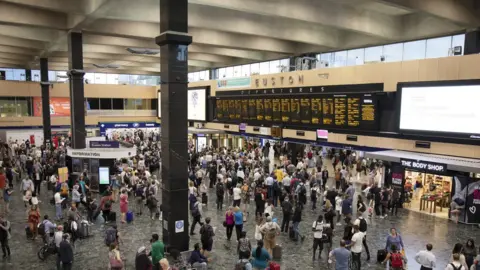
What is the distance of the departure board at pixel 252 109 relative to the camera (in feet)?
85.8

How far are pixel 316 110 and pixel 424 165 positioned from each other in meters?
7.67

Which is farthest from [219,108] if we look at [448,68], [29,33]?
[448,68]

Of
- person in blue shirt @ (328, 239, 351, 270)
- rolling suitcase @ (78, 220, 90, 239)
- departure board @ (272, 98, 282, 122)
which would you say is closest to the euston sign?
person in blue shirt @ (328, 239, 351, 270)

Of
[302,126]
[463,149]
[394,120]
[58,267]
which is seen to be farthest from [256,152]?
[58,267]

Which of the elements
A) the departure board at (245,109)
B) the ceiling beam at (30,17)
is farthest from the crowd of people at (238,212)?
the ceiling beam at (30,17)

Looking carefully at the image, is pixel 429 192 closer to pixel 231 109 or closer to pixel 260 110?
pixel 260 110

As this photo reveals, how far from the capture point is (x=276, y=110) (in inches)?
957

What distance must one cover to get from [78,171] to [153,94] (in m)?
26.7

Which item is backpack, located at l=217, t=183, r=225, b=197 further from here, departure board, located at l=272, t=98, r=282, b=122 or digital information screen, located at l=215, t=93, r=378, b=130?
departure board, located at l=272, t=98, r=282, b=122

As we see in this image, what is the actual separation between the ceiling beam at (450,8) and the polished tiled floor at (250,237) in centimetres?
862

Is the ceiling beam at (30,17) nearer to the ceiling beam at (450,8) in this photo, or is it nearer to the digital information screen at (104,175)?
the digital information screen at (104,175)

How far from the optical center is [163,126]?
10672mm

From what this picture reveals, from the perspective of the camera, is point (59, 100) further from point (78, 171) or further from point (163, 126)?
point (163, 126)

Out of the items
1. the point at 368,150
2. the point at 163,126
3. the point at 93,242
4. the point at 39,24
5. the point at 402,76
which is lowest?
the point at 93,242
